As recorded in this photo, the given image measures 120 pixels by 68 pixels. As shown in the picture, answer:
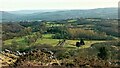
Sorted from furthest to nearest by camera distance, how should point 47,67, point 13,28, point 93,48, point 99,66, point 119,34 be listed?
point 13,28 → point 119,34 → point 93,48 → point 99,66 → point 47,67

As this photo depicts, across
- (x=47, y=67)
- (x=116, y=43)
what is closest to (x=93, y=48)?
(x=116, y=43)

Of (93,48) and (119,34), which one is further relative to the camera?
(119,34)

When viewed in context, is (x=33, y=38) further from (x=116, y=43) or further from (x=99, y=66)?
(x=99, y=66)

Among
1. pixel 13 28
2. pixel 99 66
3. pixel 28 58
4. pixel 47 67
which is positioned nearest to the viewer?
pixel 47 67

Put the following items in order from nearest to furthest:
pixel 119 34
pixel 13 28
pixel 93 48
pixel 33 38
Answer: pixel 93 48, pixel 33 38, pixel 119 34, pixel 13 28

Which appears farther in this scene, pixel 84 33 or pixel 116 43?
pixel 84 33

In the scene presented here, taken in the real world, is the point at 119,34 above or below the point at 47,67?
below

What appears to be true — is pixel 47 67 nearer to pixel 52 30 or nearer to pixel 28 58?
pixel 28 58

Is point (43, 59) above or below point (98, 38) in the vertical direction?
above

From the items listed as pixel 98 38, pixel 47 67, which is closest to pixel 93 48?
pixel 98 38
